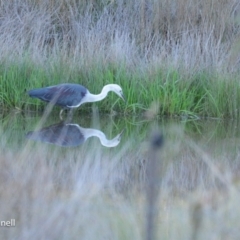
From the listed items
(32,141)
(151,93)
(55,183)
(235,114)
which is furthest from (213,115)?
(55,183)

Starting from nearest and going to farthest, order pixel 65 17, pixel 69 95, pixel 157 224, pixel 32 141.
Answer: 1. pixel 157 224
2. pixel 32 141
3. pixel 69 95
4. pixel 65 17

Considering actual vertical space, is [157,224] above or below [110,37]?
below

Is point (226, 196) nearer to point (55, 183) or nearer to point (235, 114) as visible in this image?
point (55, 183)

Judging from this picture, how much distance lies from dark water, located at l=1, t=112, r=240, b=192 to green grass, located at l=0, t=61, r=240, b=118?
9.4 inches

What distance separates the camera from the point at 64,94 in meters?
8.27

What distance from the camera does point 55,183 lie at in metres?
4.31

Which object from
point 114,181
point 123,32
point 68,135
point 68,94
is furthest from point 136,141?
point 123,32

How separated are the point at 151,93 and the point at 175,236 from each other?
5.57m

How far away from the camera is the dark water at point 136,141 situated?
17.1 feet

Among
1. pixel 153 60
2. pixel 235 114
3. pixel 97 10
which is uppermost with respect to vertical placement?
pixel 97 10

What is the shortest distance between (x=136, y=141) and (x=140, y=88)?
229cm

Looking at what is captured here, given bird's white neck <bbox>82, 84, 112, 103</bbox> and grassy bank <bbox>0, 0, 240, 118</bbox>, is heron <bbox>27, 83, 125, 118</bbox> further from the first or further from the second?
grassy bank <bbox>0, 0, 240, 118</bbox>

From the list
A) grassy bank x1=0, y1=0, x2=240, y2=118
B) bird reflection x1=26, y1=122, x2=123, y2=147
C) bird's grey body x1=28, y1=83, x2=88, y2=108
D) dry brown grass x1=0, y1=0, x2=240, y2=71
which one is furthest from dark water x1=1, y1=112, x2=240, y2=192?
dry brown grass x1=0, y1=0, x2=240, y2=71

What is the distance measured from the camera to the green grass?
890cm
